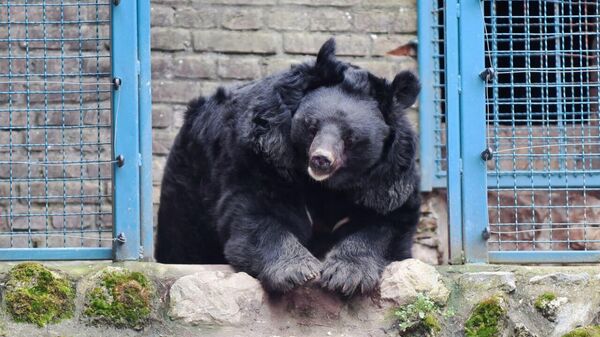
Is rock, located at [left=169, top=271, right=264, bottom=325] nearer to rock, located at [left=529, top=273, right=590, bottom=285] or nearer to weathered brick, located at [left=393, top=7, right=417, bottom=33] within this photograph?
rock, located at [left=529, top=273, right=590, bottom=285]

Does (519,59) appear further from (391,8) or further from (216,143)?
(216,143)

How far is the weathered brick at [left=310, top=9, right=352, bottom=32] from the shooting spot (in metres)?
8.60

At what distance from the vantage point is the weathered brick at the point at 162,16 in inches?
334

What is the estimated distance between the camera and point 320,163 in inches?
223

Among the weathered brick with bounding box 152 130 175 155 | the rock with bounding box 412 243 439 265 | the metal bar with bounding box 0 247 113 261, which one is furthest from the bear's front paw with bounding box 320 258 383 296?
the weathered brick with bounding box 152 130 175 155

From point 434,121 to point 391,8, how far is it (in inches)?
36.9

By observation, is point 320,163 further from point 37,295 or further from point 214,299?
point 37,295

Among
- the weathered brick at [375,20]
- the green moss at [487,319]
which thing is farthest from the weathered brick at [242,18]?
the green moss at [487,319]

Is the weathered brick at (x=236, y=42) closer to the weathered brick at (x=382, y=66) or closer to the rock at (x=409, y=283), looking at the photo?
the weathered brick at (x=382, y=66)

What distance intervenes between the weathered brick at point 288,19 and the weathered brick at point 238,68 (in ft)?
1.08

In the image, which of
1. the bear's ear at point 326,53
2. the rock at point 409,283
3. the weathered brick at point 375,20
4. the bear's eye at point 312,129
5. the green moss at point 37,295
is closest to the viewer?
the green moss at point 37,295

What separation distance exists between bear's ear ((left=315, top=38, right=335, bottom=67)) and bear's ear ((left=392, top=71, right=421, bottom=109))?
1.21ft

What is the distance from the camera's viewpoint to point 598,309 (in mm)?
5926

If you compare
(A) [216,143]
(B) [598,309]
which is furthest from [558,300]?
(A) [216,143]
